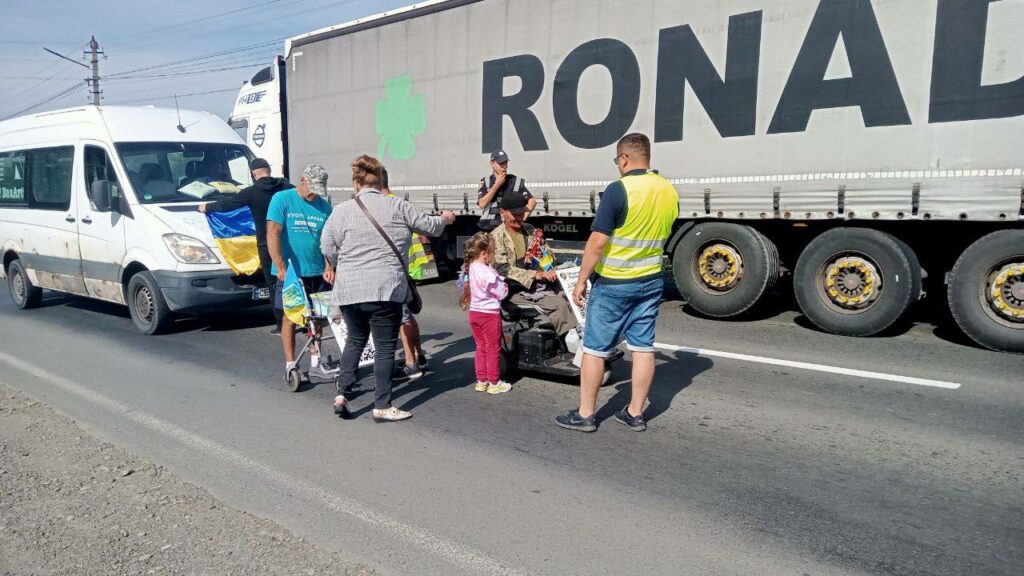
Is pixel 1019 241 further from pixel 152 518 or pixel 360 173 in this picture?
pixel 152 518

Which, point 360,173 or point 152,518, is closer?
point 152,518

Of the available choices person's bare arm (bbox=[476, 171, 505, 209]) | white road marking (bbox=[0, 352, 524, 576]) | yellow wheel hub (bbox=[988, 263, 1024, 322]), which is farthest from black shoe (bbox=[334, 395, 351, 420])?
yellow wheel hub (bbox=[988, 263, 1024, 322])

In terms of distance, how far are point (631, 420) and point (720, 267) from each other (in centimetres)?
421

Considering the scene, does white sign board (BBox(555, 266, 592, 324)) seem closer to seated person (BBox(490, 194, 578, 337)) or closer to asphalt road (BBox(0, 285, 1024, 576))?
seated person (BBox(490, 194, 578, 337))

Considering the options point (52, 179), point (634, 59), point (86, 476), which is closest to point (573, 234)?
point (634, 59)

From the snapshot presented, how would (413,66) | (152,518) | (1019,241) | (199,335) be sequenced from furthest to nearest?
(413,66) → (199,335) → (1019,241) → (152,518)

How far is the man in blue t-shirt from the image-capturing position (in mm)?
6055

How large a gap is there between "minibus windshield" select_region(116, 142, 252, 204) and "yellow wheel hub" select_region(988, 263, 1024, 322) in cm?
818

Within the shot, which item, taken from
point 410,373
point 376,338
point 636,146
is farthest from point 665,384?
point 376,338

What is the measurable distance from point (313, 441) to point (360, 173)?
1.82 m

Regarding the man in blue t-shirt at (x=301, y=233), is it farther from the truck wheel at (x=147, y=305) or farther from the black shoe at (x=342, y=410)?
the truck wheel at (x=147, y=305)

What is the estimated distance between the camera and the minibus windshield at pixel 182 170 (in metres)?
8.76

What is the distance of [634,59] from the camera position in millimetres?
9023

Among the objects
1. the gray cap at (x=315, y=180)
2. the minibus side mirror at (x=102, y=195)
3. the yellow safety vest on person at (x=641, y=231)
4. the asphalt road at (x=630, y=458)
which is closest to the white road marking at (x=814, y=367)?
the asphalt road at (x=630, y=458)
